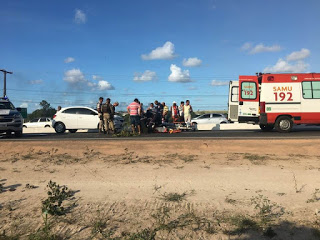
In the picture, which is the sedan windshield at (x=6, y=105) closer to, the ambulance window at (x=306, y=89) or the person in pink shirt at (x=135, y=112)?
the person in pink shirt at (x=135, y=112)

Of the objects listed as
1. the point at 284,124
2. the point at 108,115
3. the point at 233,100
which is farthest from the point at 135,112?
the point at 284,124

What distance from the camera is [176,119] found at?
16234mm

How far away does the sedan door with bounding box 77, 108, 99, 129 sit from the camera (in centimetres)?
1600

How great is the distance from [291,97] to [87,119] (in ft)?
35.7

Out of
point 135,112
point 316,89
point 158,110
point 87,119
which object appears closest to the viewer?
point 316,89

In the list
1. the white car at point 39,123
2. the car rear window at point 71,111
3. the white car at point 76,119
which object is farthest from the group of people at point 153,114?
the white car at point 39,123

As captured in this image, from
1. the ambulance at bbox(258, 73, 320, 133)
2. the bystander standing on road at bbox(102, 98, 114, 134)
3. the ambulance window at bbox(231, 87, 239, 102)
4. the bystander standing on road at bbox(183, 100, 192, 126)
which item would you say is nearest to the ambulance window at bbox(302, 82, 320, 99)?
the ambulance at bbox(258, 73, 320, 133)

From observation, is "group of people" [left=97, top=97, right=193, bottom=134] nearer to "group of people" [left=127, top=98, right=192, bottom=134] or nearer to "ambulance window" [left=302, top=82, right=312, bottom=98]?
"group of people" [left=127, top=98, right=192, bottom=134]

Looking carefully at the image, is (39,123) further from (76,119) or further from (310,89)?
(310,89)

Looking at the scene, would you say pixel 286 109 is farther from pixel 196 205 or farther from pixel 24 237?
pixel 24 237

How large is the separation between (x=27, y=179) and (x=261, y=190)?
517 centimetres

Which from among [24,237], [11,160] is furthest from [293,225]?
[11,160]

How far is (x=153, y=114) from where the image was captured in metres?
14.3

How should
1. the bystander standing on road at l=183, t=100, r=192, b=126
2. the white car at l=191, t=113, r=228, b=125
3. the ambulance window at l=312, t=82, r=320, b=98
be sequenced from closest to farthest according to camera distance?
the ambulance window at l=312, t=82, r=320, b=98 < the bystander standing on road at l=183, t=100, r=192, b=126 < the white car at l=191, t=113, r=228, b=125
